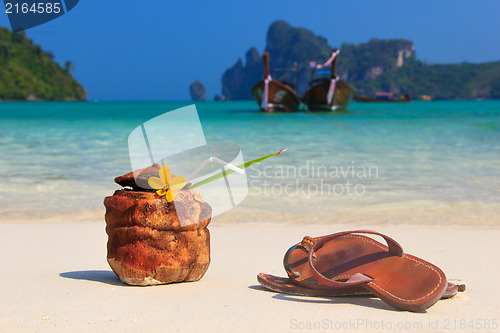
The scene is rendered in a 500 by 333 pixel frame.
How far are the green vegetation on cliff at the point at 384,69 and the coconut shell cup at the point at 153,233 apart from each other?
102 meters

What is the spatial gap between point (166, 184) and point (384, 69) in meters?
135

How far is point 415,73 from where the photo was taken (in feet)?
402

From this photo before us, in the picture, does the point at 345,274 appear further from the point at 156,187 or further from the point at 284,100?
the point at 284,100

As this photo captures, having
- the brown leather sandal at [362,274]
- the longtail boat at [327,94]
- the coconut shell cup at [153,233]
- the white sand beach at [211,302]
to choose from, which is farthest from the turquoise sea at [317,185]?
the longtail boat at [327,94]

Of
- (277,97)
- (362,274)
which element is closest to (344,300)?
(362,274)

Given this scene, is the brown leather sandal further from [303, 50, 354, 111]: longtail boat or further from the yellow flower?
[303, 50, 354, 111]: longtail boat

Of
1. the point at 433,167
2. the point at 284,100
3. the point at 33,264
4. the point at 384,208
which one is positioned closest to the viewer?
the point at 33,264

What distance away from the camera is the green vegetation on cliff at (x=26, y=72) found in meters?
96.9

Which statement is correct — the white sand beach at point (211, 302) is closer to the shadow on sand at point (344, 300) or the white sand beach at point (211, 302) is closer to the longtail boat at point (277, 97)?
the shadow on sand at point (344, 300)

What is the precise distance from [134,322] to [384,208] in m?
3.23

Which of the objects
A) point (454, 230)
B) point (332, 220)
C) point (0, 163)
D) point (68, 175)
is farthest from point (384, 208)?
point (0, 163)

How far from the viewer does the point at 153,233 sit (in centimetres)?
184

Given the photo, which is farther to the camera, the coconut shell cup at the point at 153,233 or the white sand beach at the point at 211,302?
the coconut shell cup at the point at 153,233

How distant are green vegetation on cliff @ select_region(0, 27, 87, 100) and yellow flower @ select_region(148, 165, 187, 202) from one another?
354 feet
